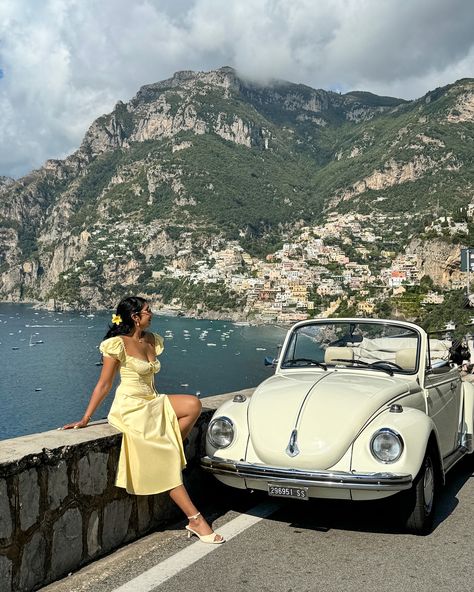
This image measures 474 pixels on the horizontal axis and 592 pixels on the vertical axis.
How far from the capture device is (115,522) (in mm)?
4012

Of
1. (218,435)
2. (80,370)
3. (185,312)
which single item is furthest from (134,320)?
(185,312)

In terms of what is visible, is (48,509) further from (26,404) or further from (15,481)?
(26,404)

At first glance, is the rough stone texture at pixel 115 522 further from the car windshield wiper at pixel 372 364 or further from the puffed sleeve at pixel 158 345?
the car windshield wiper at pixel 372 364

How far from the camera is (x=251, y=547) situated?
4008 millimetres

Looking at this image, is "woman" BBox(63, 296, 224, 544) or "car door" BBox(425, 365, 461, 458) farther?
"car door" BBox(425, 365, 461, 458)

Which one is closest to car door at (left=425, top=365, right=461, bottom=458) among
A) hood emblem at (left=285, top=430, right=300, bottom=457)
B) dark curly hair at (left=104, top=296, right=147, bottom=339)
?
hood emblem at (left=285, top=430, right=300, bottom=457)

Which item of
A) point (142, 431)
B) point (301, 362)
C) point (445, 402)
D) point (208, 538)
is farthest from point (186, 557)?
point (445, 402)

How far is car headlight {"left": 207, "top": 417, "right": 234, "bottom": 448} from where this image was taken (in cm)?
465

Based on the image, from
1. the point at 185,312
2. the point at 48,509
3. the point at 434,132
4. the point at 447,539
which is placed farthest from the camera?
the point at 434,132

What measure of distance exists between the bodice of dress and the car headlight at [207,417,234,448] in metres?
0.69

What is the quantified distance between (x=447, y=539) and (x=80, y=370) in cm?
7026

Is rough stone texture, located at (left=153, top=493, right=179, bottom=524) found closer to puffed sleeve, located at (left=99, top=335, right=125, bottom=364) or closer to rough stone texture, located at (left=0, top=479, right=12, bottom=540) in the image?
puffed sleeve, located at (left=99, top=335, right=125, bottom=364)

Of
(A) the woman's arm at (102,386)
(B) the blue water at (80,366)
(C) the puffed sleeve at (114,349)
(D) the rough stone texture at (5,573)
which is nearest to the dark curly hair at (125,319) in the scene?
(C) the puffed sleeve at (114,349)

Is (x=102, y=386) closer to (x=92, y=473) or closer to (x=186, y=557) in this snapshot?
(x=92, y=473)
